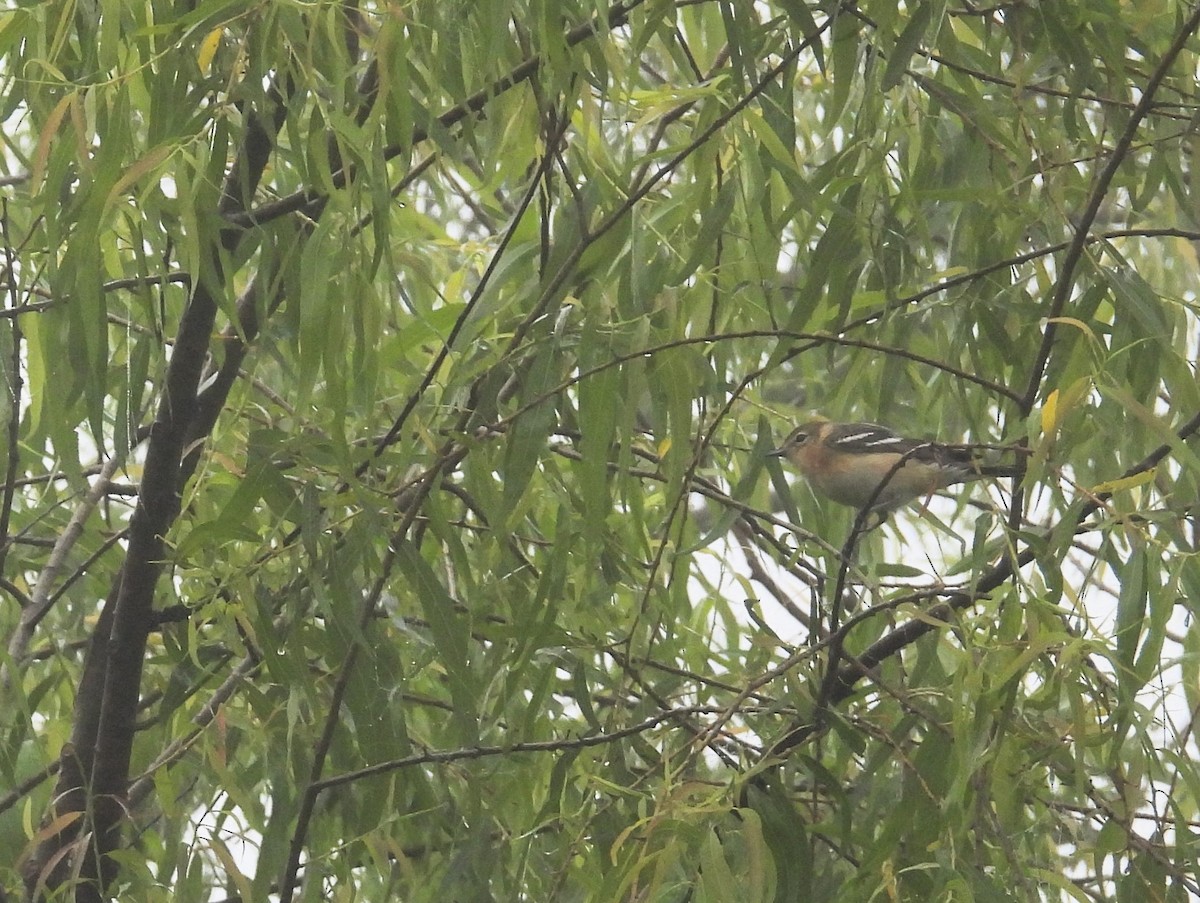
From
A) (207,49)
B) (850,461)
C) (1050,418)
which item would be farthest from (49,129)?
(850,461)

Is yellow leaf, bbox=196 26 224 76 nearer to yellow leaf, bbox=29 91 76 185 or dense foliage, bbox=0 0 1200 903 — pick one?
dense foliage, bbox=0 0 1200 903

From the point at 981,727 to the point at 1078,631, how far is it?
16 cm

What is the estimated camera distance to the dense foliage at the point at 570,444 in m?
1.78

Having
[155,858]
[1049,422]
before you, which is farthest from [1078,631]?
[155,858]

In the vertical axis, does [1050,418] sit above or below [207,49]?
below

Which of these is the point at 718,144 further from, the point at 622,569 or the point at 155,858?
the point at 155,858

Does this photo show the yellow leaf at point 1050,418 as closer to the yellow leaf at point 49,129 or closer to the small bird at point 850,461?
the yellow leaf at point 49,129

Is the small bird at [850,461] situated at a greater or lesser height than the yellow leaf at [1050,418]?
greater

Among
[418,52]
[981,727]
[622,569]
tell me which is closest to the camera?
[981,727]

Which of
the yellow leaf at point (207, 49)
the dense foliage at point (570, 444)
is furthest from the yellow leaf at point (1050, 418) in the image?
the yellow leaf at point (207, 49)

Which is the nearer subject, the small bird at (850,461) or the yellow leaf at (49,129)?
the yellow leaf at (49,129)

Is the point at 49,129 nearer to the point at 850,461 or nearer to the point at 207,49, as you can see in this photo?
the point at 207,49

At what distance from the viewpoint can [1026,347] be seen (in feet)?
7.44

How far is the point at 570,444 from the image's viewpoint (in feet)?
8.79
